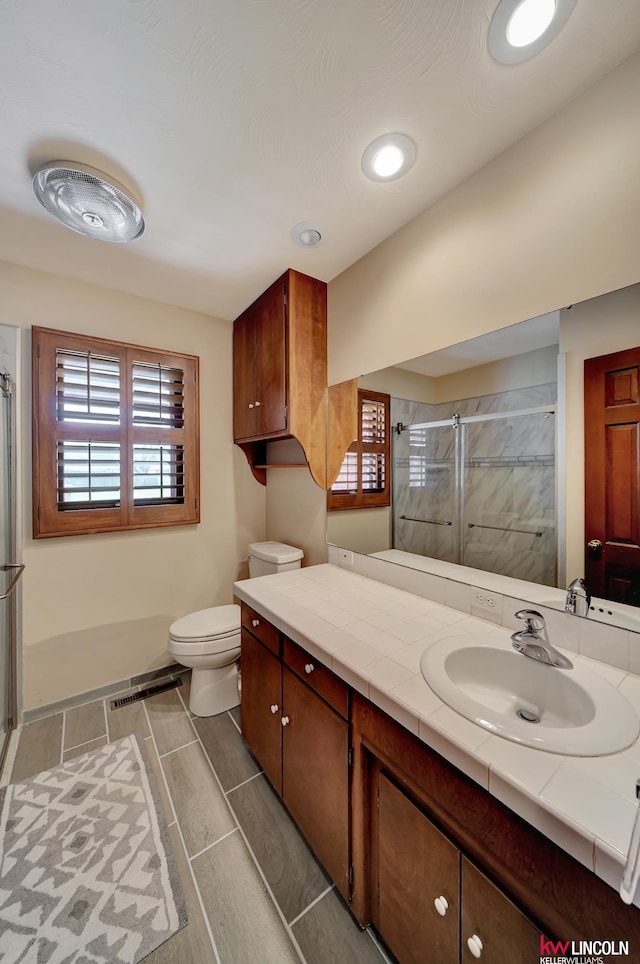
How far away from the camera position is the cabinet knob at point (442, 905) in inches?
29.2

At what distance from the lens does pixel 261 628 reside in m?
1.44

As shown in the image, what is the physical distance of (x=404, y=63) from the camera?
93 cm

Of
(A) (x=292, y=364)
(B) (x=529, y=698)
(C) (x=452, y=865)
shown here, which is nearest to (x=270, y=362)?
(A) (x=292, y=364)

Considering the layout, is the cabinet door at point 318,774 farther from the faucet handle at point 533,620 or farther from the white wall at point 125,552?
the white wall at point 125,552

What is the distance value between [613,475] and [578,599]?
0.39 meters

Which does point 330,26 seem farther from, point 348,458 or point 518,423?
point 348,458

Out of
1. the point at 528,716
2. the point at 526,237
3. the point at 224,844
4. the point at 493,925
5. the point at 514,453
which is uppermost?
the point at 526,237

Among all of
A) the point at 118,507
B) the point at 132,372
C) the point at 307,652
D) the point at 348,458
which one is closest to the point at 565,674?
the point at 307,652

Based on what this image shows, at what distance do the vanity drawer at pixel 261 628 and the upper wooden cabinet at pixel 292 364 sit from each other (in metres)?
0.83

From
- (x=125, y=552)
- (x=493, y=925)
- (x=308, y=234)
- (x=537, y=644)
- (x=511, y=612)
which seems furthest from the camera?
(x=125, y=552)

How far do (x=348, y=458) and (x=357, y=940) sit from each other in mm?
1771

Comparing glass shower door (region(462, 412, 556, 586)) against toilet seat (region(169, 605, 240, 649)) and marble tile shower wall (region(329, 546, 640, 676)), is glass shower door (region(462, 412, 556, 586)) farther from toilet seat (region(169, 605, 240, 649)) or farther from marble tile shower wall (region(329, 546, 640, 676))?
toilet seat (region(169, 605, 240, 649))

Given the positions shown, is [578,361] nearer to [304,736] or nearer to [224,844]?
[304,736]

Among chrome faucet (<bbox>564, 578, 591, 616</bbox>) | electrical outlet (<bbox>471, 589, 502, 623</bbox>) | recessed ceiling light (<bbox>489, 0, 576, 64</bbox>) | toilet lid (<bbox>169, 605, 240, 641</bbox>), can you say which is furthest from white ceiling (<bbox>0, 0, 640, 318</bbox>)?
toilet lid (<bbox>169, 605, 240, 641</bbox>)
